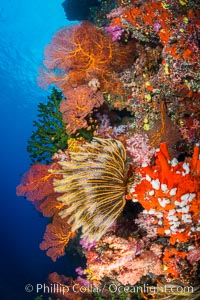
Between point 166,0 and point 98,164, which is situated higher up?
point 166,0

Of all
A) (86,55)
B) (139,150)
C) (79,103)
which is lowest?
(139,150)

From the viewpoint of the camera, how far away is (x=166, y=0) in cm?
386

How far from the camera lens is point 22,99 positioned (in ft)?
Answer: 177

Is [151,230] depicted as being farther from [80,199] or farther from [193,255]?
[80,199]

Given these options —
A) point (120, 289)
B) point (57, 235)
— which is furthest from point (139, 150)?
point (57, 235)

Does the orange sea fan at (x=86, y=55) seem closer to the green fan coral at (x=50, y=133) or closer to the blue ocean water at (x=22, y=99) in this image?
the green fan coral at (x=50, y=133)

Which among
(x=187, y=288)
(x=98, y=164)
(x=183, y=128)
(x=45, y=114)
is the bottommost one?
(x=187, y=288)

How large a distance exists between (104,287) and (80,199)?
3231 millimetres

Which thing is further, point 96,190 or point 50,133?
point 50,133

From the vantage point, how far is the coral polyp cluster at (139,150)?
3.10 m

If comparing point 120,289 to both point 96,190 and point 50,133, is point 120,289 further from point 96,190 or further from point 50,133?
point 50,133

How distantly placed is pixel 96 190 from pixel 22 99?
54433 millimetres

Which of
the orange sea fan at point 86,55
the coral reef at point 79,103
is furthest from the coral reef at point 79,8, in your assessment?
the coral reef at point 79,103

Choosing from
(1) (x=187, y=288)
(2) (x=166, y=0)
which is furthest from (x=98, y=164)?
(2) (x=166, y=0)
